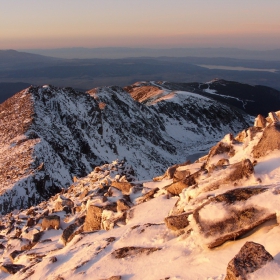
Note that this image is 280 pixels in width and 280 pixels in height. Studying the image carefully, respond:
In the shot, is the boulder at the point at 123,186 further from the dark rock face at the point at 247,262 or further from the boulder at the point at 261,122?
the dark rock face at the point at 247,262

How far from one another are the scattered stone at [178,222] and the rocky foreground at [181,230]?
3cm

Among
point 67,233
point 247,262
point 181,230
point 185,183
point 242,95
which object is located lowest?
point 67,233

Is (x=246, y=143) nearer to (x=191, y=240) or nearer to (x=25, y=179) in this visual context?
(x=191, y=240)

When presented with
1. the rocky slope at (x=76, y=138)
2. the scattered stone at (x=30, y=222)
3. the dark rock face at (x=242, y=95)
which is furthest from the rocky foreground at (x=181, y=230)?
the dark rock face at (x=242, y=95)

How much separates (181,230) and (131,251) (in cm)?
→ 161

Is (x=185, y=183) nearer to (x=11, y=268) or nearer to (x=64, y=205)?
(x=11, y=268)

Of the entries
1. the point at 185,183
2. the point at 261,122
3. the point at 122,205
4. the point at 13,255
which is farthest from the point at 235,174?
the point at 13,255

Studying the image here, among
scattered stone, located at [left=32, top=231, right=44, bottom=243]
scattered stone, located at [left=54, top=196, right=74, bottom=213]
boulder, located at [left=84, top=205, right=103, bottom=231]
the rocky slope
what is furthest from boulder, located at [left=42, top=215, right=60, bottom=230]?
the rocky slope

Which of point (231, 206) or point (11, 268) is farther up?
point (231, 206)

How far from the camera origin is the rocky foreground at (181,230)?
23.2 ft

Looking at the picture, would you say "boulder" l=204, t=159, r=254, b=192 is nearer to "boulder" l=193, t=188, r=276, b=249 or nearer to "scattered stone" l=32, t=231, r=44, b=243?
"boulder" l=193, t=188, r=276, b=249

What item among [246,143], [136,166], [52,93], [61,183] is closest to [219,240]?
[246,143]

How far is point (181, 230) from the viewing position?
8945 mm

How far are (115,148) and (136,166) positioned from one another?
4359 millimetres
